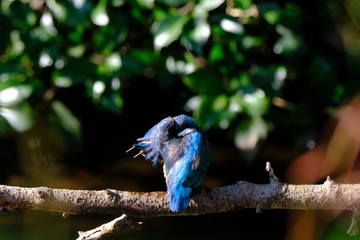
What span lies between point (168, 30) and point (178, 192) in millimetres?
990

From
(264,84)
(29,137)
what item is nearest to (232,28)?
(264,84)

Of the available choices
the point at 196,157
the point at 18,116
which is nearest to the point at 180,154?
the point at 196,157

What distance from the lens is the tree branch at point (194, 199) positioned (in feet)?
5.70

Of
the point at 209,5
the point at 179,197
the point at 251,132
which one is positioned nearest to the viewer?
the point at 179,197

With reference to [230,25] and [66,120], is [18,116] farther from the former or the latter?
[230,25]

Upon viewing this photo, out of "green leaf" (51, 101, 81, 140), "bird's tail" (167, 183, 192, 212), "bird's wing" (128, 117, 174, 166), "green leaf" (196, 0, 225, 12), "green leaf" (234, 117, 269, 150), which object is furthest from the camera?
"green leaf" (51, 101, 81, 140)

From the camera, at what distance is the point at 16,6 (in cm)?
271

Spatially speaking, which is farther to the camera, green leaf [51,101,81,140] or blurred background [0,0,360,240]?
green leaf [51,101,81,140]

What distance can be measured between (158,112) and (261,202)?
154cm

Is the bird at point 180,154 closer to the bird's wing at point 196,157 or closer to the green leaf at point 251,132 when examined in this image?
the bird's wing at point 196,157

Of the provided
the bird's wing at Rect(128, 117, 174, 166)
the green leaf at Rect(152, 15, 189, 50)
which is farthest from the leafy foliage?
the bird's wing at Rect(128, 117, 174, 166)

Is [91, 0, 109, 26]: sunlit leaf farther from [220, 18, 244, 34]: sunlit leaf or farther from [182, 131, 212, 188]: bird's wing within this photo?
[182, 131, 212, 188]: bird's wing

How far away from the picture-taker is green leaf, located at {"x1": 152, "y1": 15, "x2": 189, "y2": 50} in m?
2.52

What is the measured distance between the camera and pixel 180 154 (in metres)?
1.77
